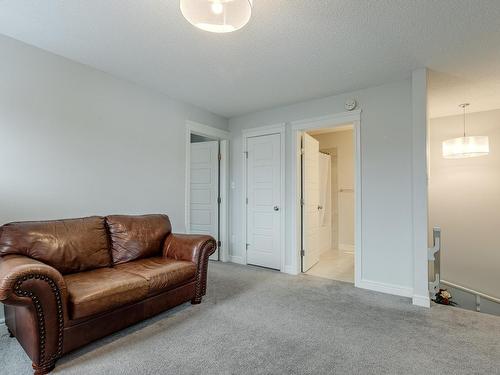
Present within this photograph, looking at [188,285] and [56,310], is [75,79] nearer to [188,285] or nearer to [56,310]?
[56,310]

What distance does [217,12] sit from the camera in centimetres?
155

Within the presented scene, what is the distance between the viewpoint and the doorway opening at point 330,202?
13.7ft

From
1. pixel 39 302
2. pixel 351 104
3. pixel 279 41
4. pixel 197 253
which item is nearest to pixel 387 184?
pixel 351 104

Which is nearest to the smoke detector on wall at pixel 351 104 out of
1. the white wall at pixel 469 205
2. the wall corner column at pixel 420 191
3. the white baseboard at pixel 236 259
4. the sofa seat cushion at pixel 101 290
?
the wall corner column at pixel 420 191

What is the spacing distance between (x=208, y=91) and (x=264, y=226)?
2141mm

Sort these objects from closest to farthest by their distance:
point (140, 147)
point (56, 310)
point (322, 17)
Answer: point (56, 310)
point (322, 17)
point (140, 147)

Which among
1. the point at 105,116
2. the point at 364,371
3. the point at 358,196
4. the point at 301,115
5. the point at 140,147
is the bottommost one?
the point at 364,371

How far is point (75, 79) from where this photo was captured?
8.89ft

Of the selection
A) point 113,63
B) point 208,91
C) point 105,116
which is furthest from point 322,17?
point 105,116

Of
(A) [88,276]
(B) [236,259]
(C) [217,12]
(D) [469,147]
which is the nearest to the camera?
(C) [217,12]

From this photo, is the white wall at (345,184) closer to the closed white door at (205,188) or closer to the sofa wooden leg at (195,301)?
the closed white door at (205,188)

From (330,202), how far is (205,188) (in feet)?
8.85

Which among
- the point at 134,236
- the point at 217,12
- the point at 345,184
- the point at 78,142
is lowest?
the point at 134,236

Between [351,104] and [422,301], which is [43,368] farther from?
[351,104]
